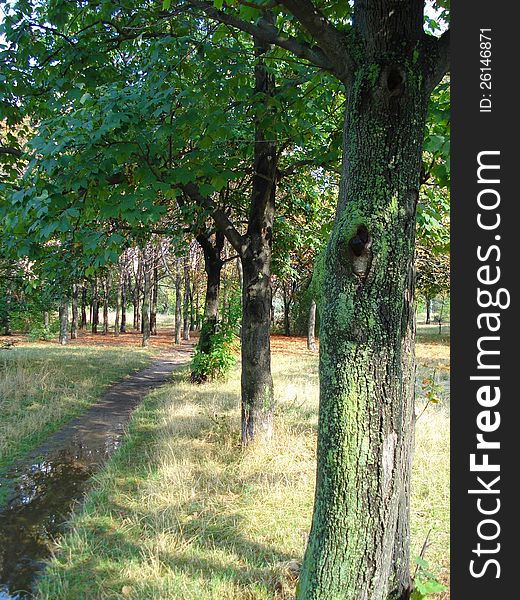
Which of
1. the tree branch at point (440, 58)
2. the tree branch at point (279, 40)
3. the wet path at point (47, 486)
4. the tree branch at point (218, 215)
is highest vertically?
the tree branch at point (279, 40)

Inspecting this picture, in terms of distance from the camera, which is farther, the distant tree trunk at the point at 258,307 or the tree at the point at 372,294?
the distant tree trunk at the point at 258,307

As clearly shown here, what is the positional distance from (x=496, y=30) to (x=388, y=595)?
9.39 ft

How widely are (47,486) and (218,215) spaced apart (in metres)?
4.20

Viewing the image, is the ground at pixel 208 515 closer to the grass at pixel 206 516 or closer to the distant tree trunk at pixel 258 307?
the grass at pixel 206 516

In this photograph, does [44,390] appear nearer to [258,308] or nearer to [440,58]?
[258,308]

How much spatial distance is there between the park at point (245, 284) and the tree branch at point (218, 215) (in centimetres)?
3

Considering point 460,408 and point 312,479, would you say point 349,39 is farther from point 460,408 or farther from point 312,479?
point 312,479

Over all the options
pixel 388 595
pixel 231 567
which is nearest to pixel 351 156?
pixel 388 595

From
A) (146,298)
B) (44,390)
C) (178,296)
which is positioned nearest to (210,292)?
(44,390)

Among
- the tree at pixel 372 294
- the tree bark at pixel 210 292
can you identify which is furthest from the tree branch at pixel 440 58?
the tree bark at pixel 210 292

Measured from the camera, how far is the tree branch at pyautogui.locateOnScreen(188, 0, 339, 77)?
9.08 feet

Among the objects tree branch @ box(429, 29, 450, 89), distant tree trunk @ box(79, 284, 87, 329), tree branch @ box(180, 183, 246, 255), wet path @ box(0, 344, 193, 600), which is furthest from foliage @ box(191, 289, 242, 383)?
distant tree trunk @ box(79, 284, 87, 329)

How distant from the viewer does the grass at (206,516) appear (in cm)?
367

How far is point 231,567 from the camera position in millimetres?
3793
